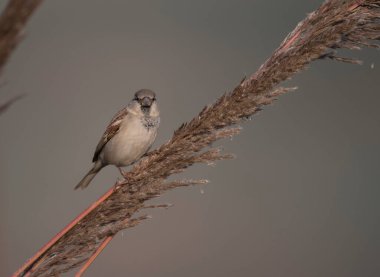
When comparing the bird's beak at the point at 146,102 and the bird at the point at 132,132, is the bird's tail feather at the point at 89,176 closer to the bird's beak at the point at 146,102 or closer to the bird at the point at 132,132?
the bird at the point at 132,132

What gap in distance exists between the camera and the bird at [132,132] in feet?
12.1

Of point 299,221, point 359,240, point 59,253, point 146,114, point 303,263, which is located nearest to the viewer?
point 59,253

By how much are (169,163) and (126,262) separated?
6864mm

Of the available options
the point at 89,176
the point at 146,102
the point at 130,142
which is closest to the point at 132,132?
the point at 130,142

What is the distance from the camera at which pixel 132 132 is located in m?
3.72

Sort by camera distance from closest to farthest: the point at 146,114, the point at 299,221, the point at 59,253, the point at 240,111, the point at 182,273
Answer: the point at 59,253 < the point at 240,111 < the point at 146,114 < the point at 182,273 < the point at 299,221

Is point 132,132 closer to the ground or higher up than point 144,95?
closer to the ground

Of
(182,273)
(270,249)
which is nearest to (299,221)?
(270,249)

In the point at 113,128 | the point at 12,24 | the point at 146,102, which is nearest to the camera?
the point at 12,24

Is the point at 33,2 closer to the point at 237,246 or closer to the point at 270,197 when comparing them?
the point at 237,246

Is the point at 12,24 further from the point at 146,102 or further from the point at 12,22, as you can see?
the point at 146,102

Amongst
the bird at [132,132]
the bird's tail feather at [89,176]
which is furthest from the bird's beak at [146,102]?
the bird's tail feather at [89,176]

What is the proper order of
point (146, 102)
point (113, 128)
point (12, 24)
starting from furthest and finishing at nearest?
point (113, 128)
point (146, 102)
point (12, 24)

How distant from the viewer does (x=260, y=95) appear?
199cm
